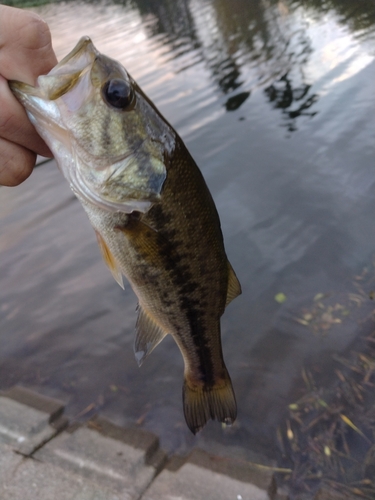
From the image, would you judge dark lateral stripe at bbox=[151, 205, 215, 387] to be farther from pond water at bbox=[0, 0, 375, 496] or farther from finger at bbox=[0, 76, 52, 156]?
pond water at bbox=[0, 0, 375, 496]

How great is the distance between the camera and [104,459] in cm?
286

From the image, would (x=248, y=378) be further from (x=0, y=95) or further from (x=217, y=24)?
(x=217, y=24)

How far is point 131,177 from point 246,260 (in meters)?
3.95

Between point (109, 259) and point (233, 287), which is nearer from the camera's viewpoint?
point (109, 259)

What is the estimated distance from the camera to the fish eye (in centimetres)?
151

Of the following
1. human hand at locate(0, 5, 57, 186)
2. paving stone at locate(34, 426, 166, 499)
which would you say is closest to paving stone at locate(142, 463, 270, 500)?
paving stone at locate(34, 426, 166, 499)

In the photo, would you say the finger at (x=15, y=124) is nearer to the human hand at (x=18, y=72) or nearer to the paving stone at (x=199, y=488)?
the human hand at (x=18, y=72)

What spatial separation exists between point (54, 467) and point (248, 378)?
1969 millimetres

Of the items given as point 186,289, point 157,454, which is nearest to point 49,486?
point 157,454

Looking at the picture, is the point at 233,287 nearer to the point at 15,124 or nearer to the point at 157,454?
the point at 15,124

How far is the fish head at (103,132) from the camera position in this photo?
1480 millimetres

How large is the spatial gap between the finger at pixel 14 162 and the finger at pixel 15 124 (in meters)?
0.02

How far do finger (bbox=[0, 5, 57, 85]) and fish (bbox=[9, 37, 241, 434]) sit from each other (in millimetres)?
57

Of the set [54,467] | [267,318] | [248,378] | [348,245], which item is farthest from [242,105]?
[54,467]
